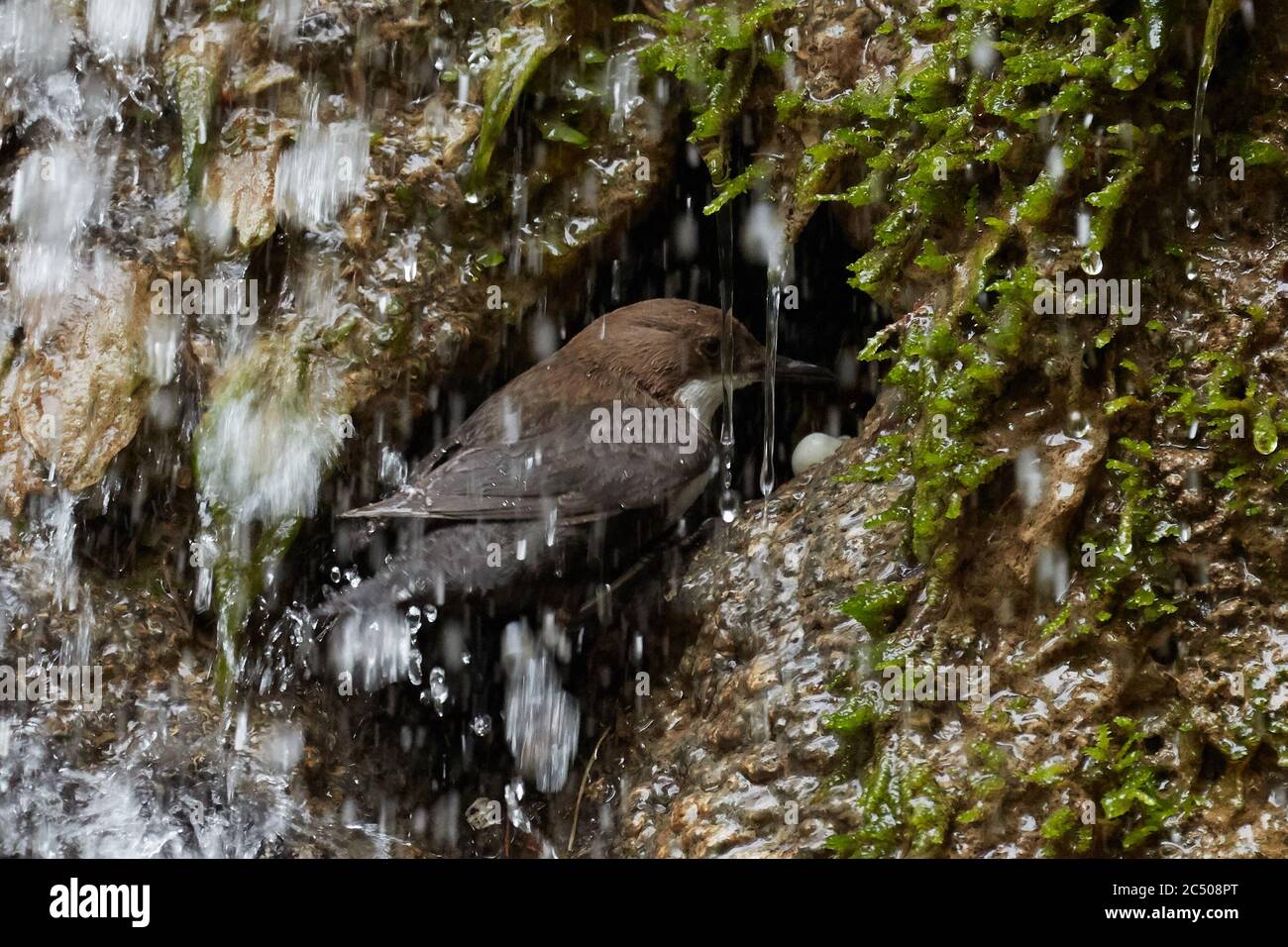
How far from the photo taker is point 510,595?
183 inches

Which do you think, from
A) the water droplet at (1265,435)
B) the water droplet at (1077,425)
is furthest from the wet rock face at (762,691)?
the water droplet at (1265,435)

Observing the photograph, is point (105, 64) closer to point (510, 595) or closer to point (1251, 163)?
point (510, 595)

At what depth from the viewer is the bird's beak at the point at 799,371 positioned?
524 cm

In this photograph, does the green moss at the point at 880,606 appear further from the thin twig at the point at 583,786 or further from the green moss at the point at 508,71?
the green moss at the point at 508,71

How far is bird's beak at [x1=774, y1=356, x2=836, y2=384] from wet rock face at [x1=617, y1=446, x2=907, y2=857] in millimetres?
902

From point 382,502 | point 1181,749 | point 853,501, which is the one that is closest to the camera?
point 1181,749

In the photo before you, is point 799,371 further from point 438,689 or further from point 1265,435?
point 1265,435

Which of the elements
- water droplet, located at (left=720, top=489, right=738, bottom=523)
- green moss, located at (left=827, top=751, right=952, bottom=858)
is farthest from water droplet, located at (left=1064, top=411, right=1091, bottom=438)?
water droplet, located at (left=720, top=489, right=738, bottom=523)

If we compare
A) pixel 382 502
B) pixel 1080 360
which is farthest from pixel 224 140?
pixel 1080 360

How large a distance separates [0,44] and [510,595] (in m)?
3.33

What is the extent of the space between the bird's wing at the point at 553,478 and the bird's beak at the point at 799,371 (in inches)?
24.4

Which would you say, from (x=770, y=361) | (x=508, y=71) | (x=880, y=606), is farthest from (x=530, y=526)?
(x=508, y=71)

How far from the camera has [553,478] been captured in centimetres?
474

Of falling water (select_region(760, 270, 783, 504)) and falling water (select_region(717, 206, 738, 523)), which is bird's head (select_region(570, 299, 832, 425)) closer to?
falling water (select_region(717, 206, 738, 523))
